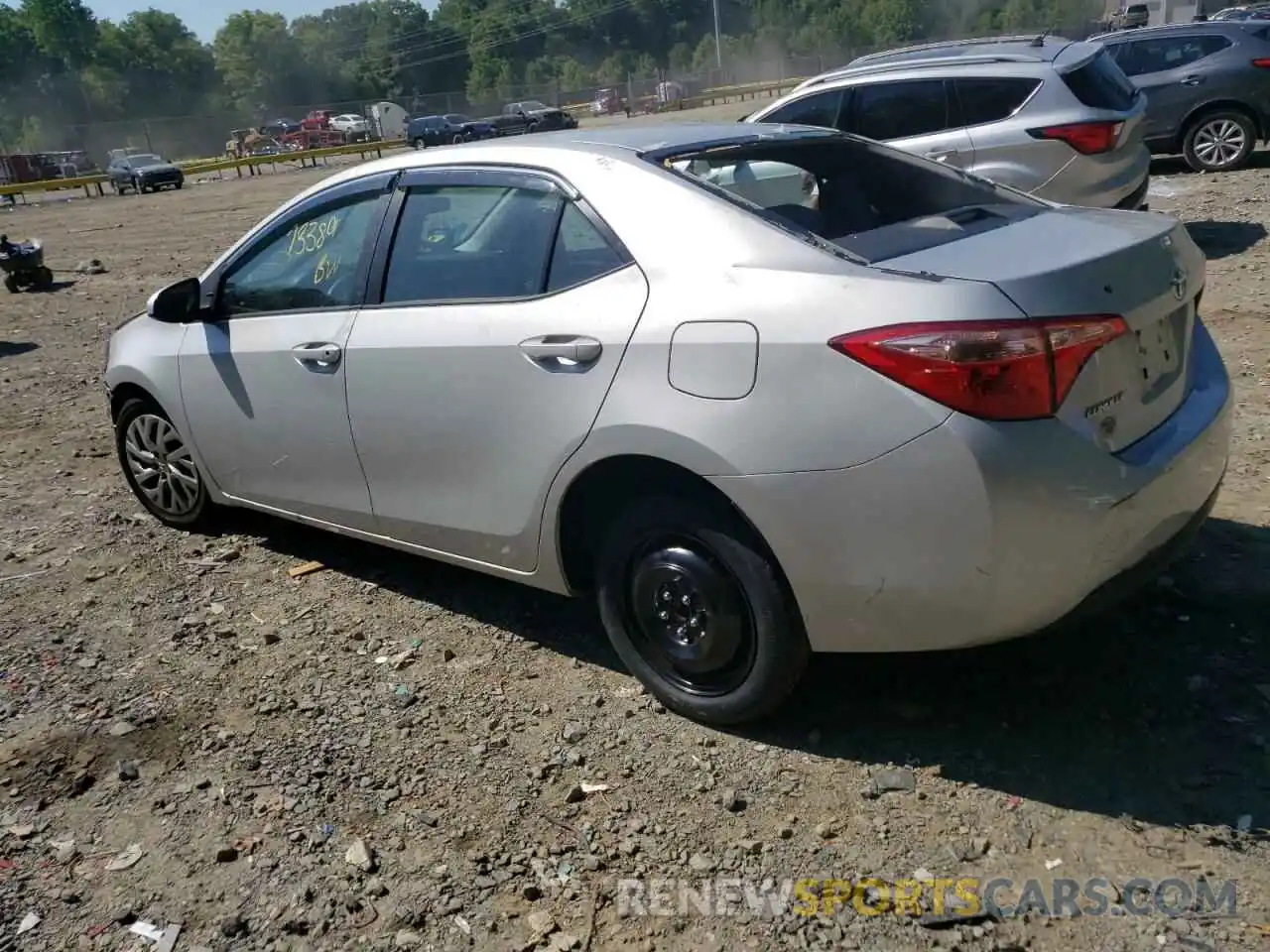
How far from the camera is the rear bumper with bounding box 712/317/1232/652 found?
250 centimetres

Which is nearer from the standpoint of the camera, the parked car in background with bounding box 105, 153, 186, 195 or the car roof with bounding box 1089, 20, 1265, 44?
the car roof with bounding box 1089, 20, 1265, 44

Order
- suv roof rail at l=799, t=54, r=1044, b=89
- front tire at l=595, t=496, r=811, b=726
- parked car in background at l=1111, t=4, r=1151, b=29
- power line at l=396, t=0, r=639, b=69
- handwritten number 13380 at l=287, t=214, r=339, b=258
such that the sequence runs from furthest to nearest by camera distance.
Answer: power line at l=396, t=0, r=639, b=69 < parked car in background at l=1111, t=4, r=1151, b=29 < suv roof rail at l=799, t=54, r=1044, b=89 < handwritten number 13380 at l=287, t=214, r=339, b=258 < front tire at l=595, t=496, r=811, b=726

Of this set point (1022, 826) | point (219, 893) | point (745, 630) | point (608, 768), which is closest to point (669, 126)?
point (745, 630)

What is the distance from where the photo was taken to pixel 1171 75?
12.4 meters

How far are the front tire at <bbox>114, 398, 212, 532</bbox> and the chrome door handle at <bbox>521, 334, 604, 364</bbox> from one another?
2270mm

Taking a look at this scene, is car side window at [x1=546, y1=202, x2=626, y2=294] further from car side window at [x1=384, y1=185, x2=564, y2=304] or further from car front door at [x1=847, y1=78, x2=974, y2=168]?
car front door at [x1=847, y1=78, x2=974, y2=168]

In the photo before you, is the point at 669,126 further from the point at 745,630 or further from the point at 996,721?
the point at 996,721

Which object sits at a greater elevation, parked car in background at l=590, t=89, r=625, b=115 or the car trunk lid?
parked car in background at l=590, t=89, r=625, b=115

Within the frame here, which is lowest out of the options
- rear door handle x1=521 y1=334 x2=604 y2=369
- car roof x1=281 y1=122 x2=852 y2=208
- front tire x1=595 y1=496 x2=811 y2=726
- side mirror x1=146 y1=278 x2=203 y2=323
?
front tire x1=595 y1=496 x2=811 y2=726

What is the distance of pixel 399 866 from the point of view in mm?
2791

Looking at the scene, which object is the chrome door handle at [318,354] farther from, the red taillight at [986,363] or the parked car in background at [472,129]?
the parked car in background at [472,129]

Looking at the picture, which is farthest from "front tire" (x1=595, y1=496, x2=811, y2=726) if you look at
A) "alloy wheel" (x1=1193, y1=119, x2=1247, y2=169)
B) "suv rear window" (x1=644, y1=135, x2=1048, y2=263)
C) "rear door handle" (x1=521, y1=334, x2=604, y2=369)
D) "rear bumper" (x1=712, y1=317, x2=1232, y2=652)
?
"alloy wheel" (x1=1193, y1=119, x2=1247, y2=169)

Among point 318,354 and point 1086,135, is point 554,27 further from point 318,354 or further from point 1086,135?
point 318,354

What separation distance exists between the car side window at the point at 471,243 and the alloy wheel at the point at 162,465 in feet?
5.63
